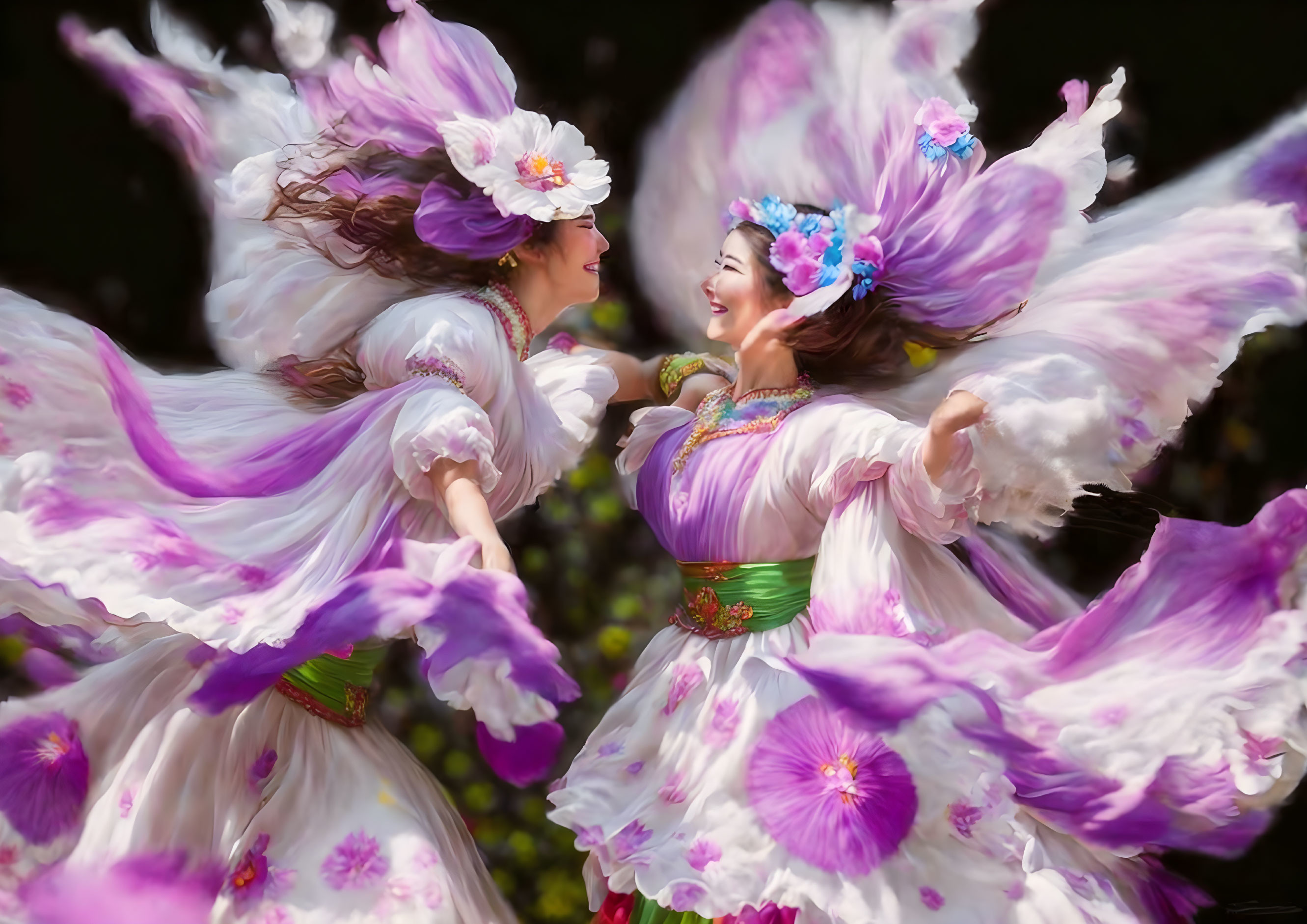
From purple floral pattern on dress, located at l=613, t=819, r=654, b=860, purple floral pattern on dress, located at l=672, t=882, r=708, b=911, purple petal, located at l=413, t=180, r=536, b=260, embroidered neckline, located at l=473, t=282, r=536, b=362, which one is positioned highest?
purple petal, located at l=413, t=180, r=536, b=260

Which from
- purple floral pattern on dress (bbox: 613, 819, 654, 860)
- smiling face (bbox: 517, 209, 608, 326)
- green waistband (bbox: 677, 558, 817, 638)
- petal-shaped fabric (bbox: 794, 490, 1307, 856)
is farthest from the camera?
smiling face (bbox: 517, 209, 608, 326)

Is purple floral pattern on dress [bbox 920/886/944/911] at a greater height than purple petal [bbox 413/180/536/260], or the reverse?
purple petal [bbox 413/180/536/260]

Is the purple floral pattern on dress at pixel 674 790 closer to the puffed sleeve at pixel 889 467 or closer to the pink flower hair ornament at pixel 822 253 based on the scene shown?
the puffed sleeve at pixel 889 467

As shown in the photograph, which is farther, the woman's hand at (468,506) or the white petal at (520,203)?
the white petal at (520,203)

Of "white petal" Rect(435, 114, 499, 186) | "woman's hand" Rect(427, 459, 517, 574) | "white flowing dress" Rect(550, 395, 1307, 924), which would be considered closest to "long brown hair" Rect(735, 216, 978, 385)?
"white flowing dress" Rect(550, 395, 1307, 924)

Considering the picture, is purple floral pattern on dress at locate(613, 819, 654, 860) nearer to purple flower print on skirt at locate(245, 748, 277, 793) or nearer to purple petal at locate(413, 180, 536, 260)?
purple flower print on skirt at locate(245, 748, 277, 793)

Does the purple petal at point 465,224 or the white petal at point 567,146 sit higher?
the white petal at point 567,146

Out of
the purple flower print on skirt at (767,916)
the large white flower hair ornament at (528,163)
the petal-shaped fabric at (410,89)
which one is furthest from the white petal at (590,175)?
the purple flower print on skirt at (767,916)

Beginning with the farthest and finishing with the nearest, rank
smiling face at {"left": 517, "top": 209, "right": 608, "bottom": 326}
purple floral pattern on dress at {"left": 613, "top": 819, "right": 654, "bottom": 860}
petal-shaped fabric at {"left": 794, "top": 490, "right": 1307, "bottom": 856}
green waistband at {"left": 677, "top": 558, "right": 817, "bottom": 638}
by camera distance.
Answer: smiling face at {"left": 517, "top": 209, "right": 608, "bottom": 326}
green waistband at {"left": 677, "top": 558, "right": 817, "bottom": 638}
purple floral pattern on dress at {"left": 613, "top": 819, "right": 654, "bottom": 860}
petal-shaped fabric at {"left": 794, "top": 490, "right": 1307, "bottom": 856}
